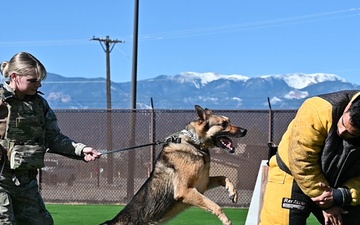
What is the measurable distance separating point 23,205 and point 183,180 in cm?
299

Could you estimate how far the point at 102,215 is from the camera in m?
11.3

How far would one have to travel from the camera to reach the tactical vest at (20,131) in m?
4.24

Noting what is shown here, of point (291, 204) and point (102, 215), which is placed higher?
point (291, 204)

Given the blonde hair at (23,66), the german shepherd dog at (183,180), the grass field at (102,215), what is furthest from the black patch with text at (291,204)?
the grass field at (102,215)

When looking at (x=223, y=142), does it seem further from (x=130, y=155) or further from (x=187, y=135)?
(x=130, y=155)

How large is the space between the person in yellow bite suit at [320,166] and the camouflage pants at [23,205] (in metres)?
1.50

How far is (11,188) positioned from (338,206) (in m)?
2.09

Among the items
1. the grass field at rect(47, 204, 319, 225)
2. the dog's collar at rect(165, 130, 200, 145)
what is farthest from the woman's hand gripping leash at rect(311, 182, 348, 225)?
the grass field at rect(47, 204, 319, 225)

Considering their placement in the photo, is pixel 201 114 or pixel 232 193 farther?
pixel 201 114

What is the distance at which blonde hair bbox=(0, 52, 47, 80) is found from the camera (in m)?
4.20

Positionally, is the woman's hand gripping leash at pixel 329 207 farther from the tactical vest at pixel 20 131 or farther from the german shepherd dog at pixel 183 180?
the german shepherd dog at pixel 183 180

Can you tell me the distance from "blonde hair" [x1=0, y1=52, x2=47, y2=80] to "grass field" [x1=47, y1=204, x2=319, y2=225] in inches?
191

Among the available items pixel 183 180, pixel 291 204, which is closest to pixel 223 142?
pixel 183 180

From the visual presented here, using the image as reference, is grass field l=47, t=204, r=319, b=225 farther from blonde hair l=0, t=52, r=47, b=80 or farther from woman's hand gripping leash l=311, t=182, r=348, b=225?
woman's hand gripping leash l=311, t=182, r=348, b=225
